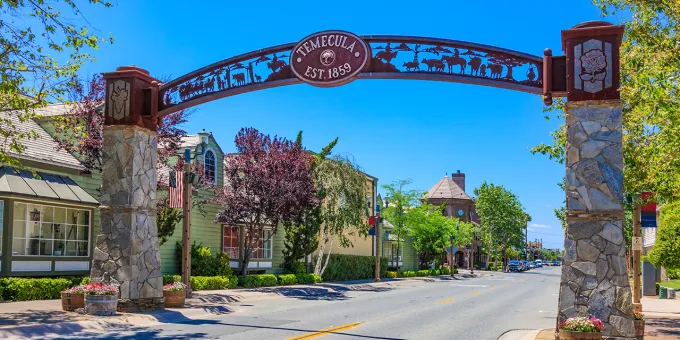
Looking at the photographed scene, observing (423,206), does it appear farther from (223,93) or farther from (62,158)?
(223,93)

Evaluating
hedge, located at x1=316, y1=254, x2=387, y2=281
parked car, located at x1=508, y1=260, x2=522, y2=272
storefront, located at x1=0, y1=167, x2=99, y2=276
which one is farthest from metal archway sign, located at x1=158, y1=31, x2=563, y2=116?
parked car, located at x1=508, y1=260, x2=522, y2=272

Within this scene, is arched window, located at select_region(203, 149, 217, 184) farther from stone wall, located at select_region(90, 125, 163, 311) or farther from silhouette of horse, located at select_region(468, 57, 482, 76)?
silhouette of horse, located at select_region(468, 57, 482, 76)

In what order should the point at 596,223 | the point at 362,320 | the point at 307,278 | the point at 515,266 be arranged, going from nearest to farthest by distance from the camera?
the point at 596,223 → the point at 362,320 → the point at 307,278 → the point at 515,266

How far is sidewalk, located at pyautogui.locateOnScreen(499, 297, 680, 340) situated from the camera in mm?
12965

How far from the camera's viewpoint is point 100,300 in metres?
14.1

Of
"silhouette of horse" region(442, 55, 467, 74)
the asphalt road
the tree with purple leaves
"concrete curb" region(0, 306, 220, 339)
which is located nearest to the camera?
"concrete curb" region(0, 306, 220, 339)

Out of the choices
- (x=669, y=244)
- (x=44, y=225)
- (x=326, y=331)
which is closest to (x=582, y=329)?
(x=326, y=331)

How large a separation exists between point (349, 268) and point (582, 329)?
3151cm

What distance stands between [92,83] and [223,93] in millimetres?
9501

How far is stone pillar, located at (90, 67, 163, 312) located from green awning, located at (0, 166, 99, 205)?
3.85 metres

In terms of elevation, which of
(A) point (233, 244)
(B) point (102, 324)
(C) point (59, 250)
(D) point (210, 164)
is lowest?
(B) point (102, 324)

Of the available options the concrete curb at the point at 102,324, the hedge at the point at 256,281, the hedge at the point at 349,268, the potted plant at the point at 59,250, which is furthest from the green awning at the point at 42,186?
the hedge at the point at 349,268

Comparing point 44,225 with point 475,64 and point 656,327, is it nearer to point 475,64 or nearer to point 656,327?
point 475,64

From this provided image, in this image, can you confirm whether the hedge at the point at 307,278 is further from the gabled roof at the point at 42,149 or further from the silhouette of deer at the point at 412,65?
the silhouette of deer at the point at 412,65
